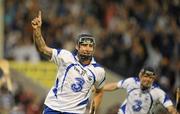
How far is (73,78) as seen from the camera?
1387 cm

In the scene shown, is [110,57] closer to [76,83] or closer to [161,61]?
[161,61]

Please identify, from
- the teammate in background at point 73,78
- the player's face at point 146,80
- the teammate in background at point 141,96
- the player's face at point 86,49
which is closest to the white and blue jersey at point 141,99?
the teammate in background at point 141,96

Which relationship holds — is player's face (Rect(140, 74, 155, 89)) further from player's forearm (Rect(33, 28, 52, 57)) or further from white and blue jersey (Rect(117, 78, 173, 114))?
player's forearm (Rect(33, 28, 52, 57))

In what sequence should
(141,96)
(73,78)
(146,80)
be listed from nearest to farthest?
1. (73,78)
2. (146,80)
3. (141,96)

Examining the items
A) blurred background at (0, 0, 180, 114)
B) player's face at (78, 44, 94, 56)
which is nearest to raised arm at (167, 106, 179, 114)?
player's face at (78, 44, 94, 56)

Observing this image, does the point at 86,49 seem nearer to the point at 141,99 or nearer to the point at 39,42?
the point at 39,42

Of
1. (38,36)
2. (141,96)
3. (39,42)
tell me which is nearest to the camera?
(38,36)

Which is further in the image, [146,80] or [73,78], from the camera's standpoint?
[146,80]

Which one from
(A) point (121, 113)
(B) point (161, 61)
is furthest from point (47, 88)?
(A) point (121, 113)

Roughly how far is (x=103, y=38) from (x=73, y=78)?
10023mm

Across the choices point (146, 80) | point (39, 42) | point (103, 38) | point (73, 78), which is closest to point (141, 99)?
point (146, 80)

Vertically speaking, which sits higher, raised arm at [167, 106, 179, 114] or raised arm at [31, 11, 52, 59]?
raised arm at [31, 11, 52, 59]

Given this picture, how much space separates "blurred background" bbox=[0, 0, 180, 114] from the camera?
915 inches

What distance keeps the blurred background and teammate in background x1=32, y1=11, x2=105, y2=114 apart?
314 inches
